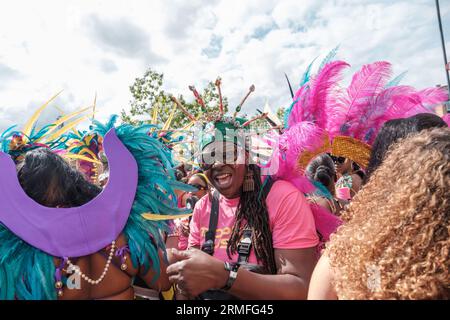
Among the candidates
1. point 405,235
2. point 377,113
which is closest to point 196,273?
point 405,235

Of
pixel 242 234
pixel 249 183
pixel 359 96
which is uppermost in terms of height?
pixel 359 96

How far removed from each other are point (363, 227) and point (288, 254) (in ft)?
2.50

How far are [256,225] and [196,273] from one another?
0.53 meters

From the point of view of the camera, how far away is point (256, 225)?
6.51ft

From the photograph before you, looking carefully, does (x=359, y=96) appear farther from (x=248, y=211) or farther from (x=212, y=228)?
(x=212, y=228)

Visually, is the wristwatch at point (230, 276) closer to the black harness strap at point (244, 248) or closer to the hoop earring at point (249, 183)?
the black harness strap at point (244, 248)

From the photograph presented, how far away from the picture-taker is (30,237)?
1703 mm

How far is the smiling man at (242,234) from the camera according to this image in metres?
1.62

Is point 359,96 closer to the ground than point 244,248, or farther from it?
farther from it

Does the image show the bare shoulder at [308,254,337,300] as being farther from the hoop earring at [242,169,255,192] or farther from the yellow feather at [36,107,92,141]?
the yellow feather at [36,107,92,141]

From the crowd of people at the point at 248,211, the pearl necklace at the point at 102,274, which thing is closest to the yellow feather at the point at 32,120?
the crowd of people at the point at 248,211

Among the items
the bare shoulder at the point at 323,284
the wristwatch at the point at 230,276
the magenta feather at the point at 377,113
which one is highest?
the magenta feather at the point at 377,113

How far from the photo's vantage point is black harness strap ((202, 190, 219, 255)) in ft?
6.72

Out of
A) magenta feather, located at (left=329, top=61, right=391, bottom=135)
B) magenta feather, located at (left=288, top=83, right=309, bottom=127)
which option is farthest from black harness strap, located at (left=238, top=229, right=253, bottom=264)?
magenta feather, located at (left=329, top=61, right=391, bottom=135)
